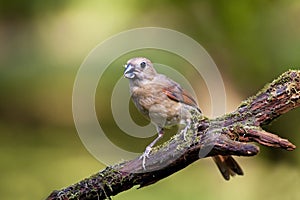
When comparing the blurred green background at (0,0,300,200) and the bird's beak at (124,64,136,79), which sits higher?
the blurred green background at (0,0,300,200)

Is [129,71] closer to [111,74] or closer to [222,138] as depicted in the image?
[222,138]

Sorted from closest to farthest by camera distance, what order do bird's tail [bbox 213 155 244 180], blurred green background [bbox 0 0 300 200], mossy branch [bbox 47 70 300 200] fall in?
mossy branch [bbox 47 70 300 200] < bird's tail [bbox 213 155 244 180] < blurred green background [bbox 0 0 300 200]

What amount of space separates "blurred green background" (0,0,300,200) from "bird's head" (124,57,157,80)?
136cm

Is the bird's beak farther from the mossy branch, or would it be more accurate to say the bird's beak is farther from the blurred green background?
the blurred green background

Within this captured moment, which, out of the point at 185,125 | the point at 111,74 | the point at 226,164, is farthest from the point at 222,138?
the point at 111,74

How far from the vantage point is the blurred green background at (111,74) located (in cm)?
291

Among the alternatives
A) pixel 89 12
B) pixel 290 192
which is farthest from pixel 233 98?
pixel 89 12

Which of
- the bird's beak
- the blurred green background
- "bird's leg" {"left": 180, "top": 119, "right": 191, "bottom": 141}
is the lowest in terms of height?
"bird's leg" {"left": 180, "top": 119, "right": 191, "bottom": 141}

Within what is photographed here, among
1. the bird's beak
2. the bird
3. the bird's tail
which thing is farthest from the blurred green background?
the bird's beak

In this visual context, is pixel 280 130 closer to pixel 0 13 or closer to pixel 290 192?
pixel 290 192

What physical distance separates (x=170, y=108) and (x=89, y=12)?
205cm

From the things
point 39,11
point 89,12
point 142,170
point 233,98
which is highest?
point 39,11

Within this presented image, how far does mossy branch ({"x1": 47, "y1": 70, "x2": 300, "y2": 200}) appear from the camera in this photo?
3.95 feet

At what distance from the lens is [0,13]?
12.8 ft
